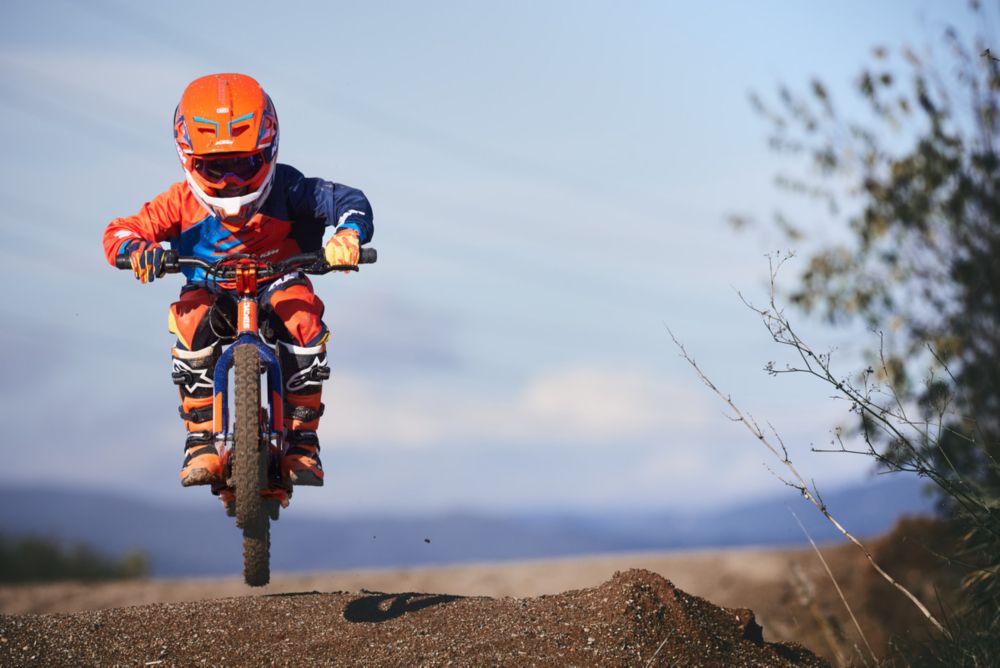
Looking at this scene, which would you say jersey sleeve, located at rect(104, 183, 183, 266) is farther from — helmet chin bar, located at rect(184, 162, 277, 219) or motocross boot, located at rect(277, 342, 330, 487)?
motocross boot, located at rect(277, 342, 330, 487)

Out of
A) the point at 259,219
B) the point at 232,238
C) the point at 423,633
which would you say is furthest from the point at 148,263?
the point at 423,633

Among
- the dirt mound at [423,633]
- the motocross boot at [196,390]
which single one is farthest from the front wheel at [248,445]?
the dirt mound at [423,633]

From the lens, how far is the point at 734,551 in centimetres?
1727

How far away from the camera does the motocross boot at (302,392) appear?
28.9ft

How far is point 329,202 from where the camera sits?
9133 mm

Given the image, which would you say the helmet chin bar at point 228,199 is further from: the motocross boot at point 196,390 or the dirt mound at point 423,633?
the dirt mound at point 423,633

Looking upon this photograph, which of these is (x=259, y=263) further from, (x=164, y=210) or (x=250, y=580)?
(x=250, y=580)

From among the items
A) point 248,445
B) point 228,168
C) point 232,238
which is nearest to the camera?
point 248,445

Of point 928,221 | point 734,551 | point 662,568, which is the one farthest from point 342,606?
point 928,221

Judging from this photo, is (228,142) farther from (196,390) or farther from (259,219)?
(196,390)

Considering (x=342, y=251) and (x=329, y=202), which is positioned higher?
(x=329, y=202)

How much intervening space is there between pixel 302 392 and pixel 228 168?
1668 millimetres

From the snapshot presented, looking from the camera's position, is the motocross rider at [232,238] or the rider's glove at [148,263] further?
the motocross rider at [232,238]

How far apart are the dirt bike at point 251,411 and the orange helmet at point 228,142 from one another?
482 mm
